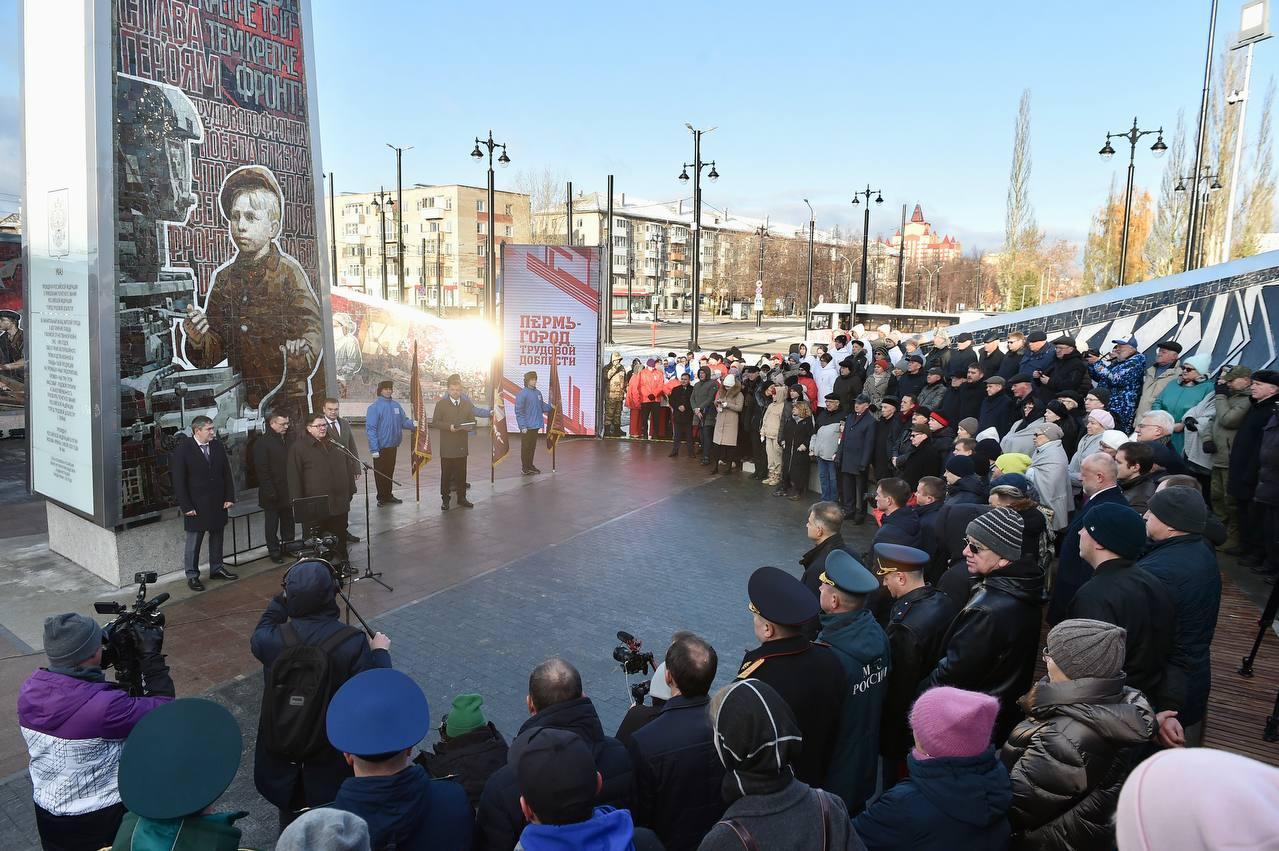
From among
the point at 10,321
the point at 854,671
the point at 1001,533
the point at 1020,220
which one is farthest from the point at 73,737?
the point at 1020,220

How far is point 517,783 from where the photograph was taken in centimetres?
265

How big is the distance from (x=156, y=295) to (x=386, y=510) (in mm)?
4856

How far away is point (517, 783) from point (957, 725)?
151cm

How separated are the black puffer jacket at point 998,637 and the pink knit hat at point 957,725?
55.3 inches

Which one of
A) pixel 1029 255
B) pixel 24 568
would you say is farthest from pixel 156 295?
pixel 1029 255

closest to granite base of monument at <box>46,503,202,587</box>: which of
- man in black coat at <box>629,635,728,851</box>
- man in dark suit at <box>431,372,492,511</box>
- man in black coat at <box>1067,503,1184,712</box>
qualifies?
man in dark suit at <box>431,372,492,511</box>

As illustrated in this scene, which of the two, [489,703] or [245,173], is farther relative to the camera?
[245,173]

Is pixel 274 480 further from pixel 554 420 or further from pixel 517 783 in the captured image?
pixel 517 783

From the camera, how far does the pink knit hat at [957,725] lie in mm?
2498

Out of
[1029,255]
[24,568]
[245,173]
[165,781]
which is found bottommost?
[24,568]

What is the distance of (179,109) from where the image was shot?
8250 mm

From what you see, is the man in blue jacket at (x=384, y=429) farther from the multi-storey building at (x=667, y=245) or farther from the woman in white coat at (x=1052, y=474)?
the multi-storey building at (x=667, y=245)

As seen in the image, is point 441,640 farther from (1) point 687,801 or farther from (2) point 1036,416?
(2) point 1036,416

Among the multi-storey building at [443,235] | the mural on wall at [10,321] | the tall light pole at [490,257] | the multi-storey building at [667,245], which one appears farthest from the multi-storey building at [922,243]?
the mural on wall at [10,321]
